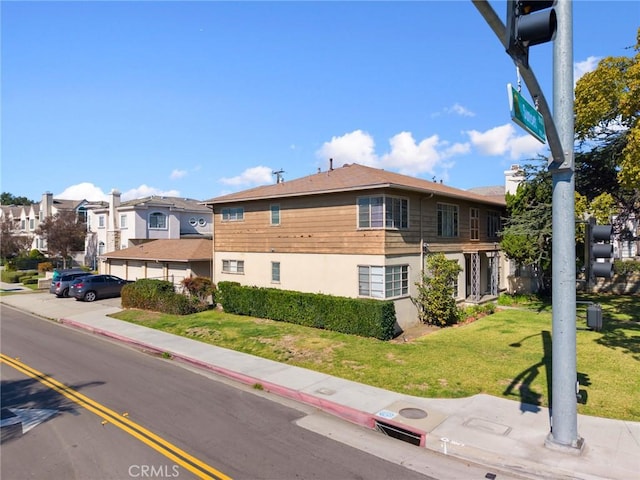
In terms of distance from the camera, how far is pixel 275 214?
2169 centimetres

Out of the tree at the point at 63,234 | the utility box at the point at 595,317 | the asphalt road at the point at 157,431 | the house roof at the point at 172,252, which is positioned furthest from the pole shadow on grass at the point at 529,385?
the tree at the point at 63,234

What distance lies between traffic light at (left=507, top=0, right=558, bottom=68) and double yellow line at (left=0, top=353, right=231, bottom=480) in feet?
22.6

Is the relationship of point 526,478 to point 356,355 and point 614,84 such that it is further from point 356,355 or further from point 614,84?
point 614,84

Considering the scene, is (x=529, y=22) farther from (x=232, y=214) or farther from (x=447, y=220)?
(x=232, y=214)

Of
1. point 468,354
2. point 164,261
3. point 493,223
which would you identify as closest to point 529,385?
point 468,354

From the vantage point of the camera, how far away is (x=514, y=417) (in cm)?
861

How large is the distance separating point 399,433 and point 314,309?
9971mm

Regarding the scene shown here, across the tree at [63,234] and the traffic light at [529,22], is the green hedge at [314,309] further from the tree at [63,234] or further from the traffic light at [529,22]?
the tree at [63,234]

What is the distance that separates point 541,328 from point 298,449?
13.1 metres

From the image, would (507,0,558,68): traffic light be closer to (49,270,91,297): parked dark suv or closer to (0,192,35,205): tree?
(49,270,91,297): parked dark suv

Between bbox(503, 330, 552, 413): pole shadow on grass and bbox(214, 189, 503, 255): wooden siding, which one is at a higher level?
bbox(214, 189, 503, 255): wooden siding

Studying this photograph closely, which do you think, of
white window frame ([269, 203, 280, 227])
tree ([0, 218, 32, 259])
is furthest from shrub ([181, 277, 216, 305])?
tree ([0, 218, 32, 259])

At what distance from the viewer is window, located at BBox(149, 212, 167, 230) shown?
43.0 meters

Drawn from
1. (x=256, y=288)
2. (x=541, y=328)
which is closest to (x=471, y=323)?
(x=541, y=328)
